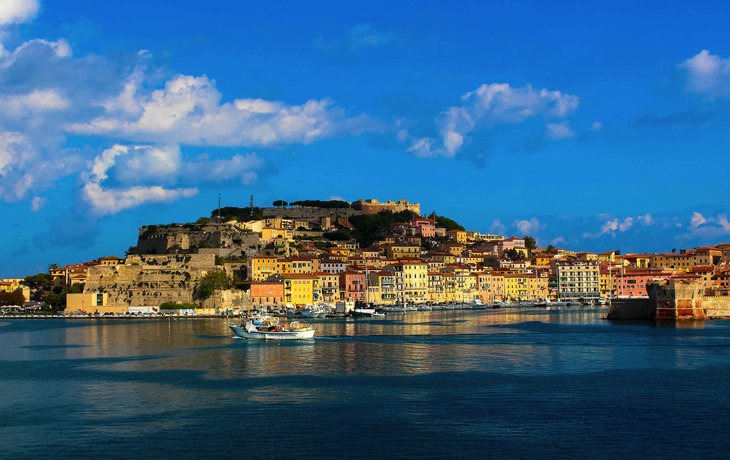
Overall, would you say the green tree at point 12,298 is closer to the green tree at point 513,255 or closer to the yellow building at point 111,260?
the yellow building at point 111,260

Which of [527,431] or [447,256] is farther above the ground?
[447,256]

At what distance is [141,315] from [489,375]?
46.5m

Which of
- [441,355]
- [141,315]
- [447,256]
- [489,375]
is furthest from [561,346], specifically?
[447,256]

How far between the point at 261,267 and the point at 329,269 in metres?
7.34

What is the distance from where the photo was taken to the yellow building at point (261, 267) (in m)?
70.7

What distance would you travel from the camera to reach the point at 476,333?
131 feet

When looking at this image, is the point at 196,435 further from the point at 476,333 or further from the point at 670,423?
the point at 476,333

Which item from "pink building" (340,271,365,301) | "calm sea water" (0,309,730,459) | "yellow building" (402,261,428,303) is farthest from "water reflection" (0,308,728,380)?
"yellow building" (402,261,428,303)

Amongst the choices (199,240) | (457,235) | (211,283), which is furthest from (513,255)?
(211,283)

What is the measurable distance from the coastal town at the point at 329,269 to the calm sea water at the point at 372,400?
3241 cm

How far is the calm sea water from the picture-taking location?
1430cm

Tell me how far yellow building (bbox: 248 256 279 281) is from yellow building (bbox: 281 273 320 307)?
3.04 meters

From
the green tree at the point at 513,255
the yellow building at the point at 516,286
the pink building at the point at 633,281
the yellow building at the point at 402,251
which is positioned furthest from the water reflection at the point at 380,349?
the green tree at the point at 513,255

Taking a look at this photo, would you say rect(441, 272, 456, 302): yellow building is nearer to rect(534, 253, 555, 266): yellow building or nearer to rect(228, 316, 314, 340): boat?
rect(534, 253, 555, 266): yellow building
